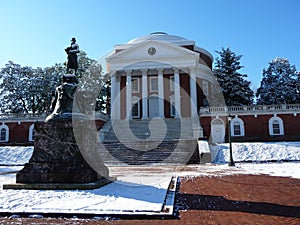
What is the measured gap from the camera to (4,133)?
32219mm

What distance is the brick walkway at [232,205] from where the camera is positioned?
5.05 m

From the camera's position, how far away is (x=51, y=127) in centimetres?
888

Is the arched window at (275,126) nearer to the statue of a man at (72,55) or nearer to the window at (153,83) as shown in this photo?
the window at (153,83)

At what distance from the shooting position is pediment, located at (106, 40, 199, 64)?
105 ft

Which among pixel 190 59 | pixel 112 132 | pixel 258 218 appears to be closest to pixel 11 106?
pixel 112 132

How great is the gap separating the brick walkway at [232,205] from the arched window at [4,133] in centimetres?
2857

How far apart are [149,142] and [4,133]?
19.2 m

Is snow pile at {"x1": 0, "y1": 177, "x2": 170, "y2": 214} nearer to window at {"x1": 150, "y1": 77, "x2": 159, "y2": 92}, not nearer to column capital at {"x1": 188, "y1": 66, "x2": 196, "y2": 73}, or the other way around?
column capital at {"x1": 188, "y1": 66, "x2": 196, "y2": 73}

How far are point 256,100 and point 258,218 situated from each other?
3805cm

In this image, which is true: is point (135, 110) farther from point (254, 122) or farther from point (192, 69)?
→ point (254, 122)

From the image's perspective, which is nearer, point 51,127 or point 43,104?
point 51,127

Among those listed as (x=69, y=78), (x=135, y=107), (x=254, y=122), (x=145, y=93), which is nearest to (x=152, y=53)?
(x=145, y=93)

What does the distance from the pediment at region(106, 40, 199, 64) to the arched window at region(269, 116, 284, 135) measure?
34.9 feet

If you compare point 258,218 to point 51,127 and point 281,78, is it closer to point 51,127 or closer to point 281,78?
point 51,127
